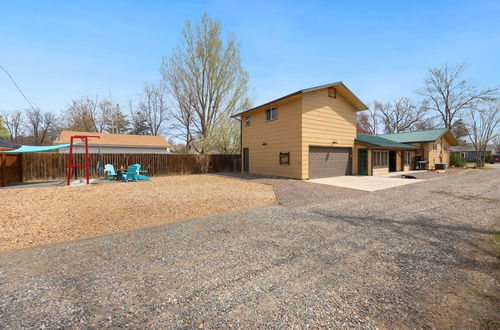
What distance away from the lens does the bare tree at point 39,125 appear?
113ft

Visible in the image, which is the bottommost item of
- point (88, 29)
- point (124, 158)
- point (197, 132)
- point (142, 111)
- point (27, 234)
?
point (27, 234)

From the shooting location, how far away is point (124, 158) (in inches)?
593

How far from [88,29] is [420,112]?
4613cm

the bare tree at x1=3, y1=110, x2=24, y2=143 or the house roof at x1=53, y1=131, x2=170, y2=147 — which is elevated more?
the bare tree at x1=3, y1=110, x2=24, y2=143

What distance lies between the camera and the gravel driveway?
6.15 ft

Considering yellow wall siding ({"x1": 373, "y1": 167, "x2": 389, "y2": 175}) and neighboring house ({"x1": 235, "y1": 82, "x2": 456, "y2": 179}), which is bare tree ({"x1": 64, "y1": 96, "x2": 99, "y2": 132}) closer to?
neighboring house ({"x1": 235, "y1": 82, "x2": 456, "y2": 179})

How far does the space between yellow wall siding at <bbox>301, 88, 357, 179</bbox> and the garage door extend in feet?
1.25

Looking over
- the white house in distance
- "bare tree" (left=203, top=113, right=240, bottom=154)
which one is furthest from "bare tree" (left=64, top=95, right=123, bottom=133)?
"bare tree" (left=203, top=113, right=240, bottom=154)

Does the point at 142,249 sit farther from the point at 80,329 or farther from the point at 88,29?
the point at 88,29

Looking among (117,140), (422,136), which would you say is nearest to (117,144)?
(117,140)

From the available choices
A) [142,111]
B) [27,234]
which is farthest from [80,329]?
[142,111]

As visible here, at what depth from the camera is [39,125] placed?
35.1 m

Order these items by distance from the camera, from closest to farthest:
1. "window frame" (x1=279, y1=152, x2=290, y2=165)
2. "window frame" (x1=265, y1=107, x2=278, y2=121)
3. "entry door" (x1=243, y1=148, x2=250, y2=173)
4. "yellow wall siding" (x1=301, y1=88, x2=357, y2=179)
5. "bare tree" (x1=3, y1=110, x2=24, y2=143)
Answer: "yellow wall siding" (x1=301, y1=88, x2=357, y2=179)
"window frame" (x1=279, y1=152, x2=290, y2=165)
"window frame" (x1=265, y1=107, x2=278, y2=121)
"entry door" (x1=243, y1=148, x2=250, y2=173)
"bare tree" (x1=3, y1=110, x2=24, y2=143)

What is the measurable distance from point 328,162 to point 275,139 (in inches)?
149
